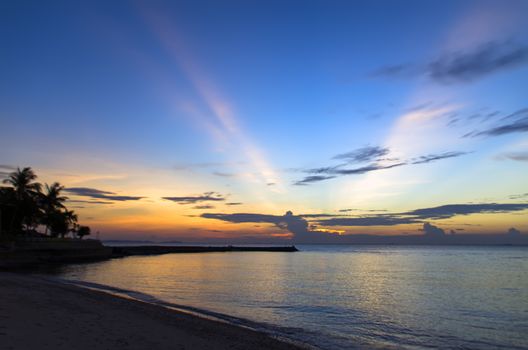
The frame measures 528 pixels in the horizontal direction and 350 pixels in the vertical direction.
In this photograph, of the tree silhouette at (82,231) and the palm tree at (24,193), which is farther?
the tree silhouette at (82,231)

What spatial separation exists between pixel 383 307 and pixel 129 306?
16928 mm

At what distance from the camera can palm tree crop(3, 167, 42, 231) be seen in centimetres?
6888

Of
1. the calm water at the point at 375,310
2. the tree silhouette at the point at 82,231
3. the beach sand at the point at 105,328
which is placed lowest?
the calm water at the point at 375,310

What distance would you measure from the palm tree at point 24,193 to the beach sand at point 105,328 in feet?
178

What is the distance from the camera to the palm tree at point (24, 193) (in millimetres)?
68875

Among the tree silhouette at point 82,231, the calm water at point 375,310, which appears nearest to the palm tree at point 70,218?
the tree silhouette at point 82,231

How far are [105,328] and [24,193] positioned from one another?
64345 millimetres

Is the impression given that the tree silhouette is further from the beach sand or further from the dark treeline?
the beach sand

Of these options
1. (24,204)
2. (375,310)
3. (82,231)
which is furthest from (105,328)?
(82,231)

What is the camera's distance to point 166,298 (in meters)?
30.8

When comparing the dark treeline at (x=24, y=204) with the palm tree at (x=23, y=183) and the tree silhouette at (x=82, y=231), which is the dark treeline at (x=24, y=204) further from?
the tree silhouette at (x=82, y=231)

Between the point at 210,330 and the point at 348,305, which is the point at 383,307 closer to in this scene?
the point at 348,305

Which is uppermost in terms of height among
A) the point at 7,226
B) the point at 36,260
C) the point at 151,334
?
the point at 7,226

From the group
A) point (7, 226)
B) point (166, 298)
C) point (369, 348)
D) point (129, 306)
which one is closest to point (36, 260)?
point (7, 226)
